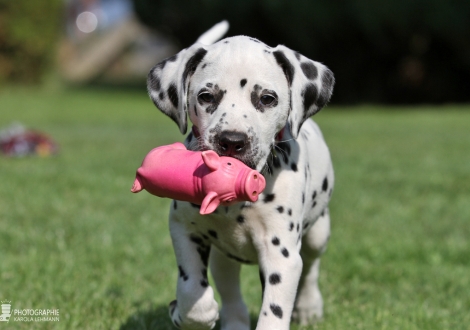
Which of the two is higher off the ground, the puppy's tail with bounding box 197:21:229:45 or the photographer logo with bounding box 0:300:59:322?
the puppy's tail with bounding box 197:21:229:45

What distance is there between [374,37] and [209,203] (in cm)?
2157

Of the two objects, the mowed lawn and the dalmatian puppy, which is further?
the mowed lawn

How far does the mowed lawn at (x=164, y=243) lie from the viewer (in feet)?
16.2

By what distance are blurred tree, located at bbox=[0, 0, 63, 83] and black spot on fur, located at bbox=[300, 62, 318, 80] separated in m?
28.5

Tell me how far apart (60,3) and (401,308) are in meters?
28.8

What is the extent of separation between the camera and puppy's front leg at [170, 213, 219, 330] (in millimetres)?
3824

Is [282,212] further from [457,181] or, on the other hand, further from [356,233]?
[457,181]

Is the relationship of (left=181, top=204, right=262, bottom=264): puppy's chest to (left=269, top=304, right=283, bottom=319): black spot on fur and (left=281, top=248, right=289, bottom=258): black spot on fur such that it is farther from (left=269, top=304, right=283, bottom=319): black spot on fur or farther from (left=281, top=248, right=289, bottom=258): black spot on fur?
(left=269, top=304, right=283, bottom=319): black spot on fur

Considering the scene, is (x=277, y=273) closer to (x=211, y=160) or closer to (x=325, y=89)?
(x=211, y=160)

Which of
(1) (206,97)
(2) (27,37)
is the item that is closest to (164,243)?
(1) (206,97)

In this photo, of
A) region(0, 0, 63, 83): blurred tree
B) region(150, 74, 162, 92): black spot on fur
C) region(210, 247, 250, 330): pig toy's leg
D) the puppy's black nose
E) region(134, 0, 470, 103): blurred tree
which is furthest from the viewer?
region(0, 0, 63, 83): blurred tree

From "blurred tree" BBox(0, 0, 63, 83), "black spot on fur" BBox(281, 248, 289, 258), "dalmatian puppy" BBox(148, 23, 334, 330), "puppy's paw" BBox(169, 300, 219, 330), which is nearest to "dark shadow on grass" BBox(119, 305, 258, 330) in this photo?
"dalmatian puppy" BBox(148, 23, 334, 330)

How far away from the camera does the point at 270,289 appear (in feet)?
11.9

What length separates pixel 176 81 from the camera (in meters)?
3.89
